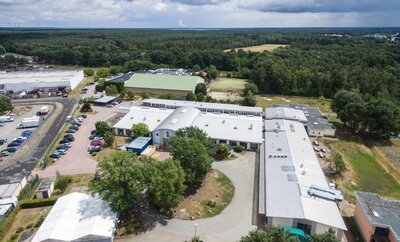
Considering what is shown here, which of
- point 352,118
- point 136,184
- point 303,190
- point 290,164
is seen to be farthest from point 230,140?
point 352,118

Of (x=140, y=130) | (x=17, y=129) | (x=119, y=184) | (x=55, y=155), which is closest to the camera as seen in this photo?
(x=119, y=184)

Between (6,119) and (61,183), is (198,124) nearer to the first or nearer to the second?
(61,183)

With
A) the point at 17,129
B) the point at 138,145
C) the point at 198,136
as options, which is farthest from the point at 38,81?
the point at 198,136

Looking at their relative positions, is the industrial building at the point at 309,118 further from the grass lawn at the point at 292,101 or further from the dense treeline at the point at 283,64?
the dense treeline at the point at 283,64

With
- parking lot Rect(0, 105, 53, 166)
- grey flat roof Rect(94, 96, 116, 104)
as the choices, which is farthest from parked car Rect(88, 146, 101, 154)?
grey flat roof Rect(94, 96, 116, 104)

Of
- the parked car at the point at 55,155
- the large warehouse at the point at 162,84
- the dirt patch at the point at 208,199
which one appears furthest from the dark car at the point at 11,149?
the large warehouse at the point at 162,84
